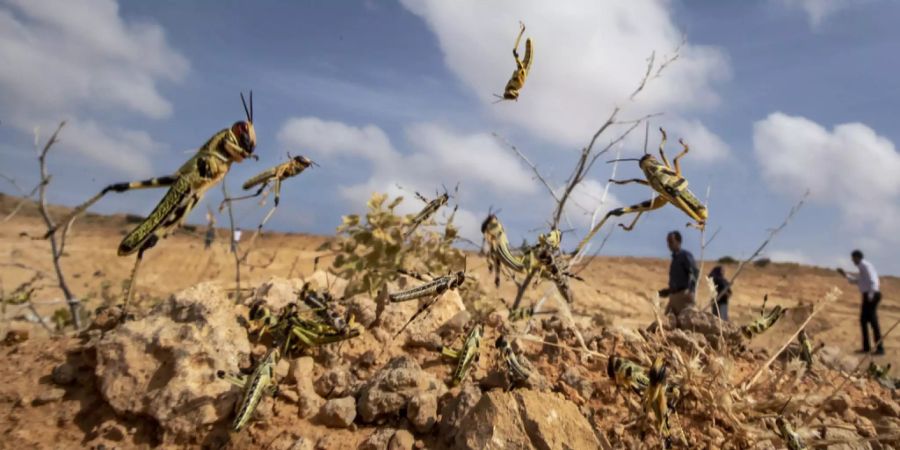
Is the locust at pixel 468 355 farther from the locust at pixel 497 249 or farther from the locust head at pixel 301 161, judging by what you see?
the locust head at pixel 301 161

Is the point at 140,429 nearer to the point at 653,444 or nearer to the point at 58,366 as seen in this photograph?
the point at 58,366

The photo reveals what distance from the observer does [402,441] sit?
10.2 ft

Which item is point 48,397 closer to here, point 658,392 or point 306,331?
point 306,331

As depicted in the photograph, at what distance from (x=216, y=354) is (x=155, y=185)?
86.7 inches

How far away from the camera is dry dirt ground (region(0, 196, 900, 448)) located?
367cm

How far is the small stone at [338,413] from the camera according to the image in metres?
3.35

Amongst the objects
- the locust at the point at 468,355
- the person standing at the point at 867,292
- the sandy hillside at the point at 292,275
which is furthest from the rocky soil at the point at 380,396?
the person standing at the point at 867,292

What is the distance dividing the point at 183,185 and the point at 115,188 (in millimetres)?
187

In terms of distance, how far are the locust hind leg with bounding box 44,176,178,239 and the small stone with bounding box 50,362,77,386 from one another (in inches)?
116

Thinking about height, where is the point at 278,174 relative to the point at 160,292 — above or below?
above

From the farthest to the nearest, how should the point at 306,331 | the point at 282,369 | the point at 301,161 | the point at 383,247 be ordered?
the point at 383,247, the point at 282,369, the point at 306,331, the point at 301,161

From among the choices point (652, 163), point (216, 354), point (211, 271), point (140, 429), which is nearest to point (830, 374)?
point (652, 163)

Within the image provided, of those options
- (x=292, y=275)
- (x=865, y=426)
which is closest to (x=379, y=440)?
(x=865, y=426)

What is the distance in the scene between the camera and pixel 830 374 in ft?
16.5
